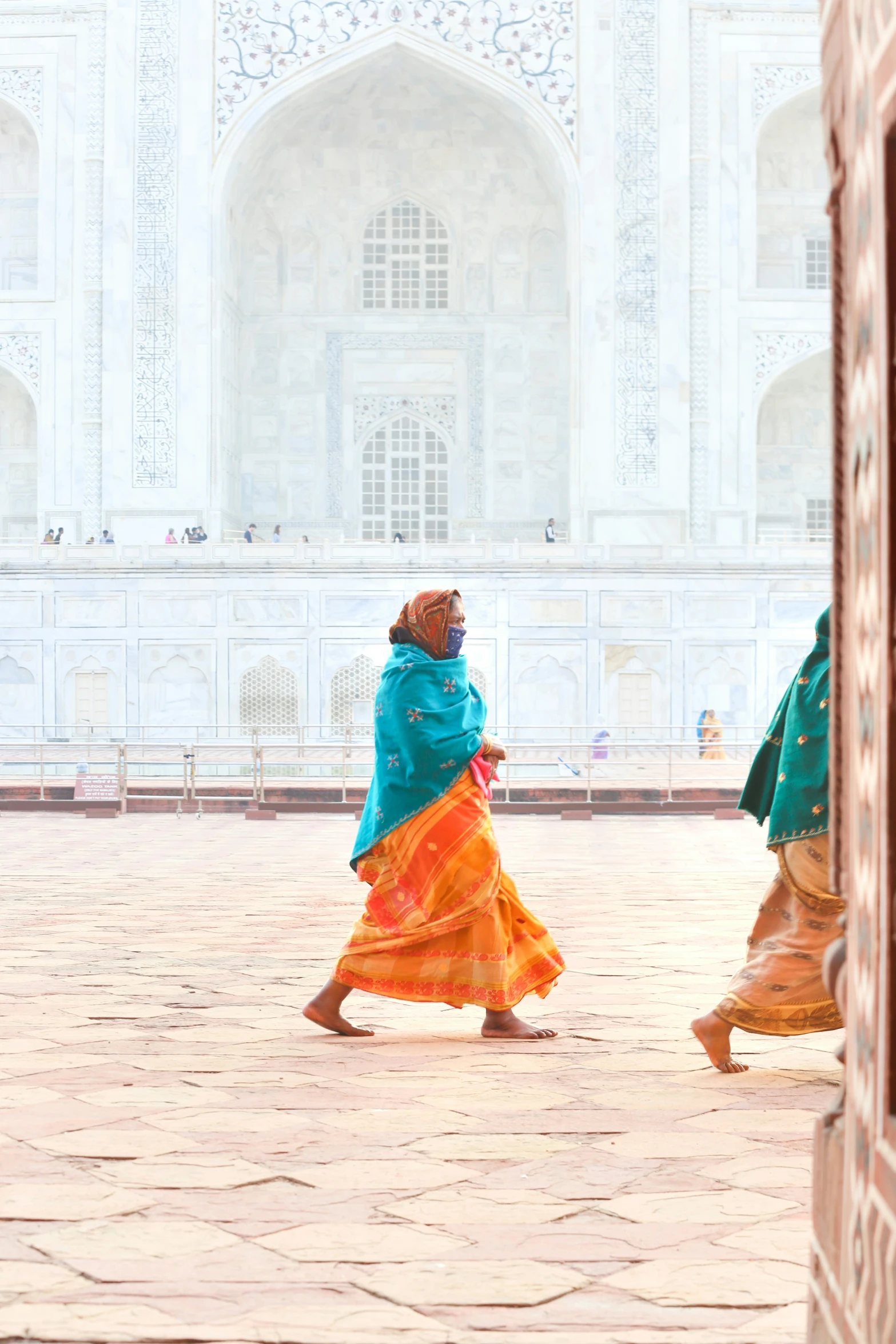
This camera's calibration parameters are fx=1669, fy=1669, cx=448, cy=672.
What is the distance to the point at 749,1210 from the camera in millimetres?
2324

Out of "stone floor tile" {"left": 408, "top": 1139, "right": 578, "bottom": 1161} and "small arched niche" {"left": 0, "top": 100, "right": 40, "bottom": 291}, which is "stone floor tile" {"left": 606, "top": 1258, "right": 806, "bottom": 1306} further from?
"small arched niche" {"left": 0, "top": 100, "right": 40, "bottom": 291}

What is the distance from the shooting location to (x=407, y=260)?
24422mm

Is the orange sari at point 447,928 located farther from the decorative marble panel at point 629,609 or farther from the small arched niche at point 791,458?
the small arched niche at point 791,458

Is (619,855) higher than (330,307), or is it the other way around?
(330,307)

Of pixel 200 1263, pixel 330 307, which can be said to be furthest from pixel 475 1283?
pixel 330 307

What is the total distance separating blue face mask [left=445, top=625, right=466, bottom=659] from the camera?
12.8 ft

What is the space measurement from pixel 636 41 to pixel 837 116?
71.3ft

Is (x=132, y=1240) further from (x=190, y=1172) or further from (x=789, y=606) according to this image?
(x=789, y=606)

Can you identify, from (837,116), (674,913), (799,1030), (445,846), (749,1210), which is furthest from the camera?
(674,913)

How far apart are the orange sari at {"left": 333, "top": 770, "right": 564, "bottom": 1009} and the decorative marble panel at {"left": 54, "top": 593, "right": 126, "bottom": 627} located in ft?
50.1

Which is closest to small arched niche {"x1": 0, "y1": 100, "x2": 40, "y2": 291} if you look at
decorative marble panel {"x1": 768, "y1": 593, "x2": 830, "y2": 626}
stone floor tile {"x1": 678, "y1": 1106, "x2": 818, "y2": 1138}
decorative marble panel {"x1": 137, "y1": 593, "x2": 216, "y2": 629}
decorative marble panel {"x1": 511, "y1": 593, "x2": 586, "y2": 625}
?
decorative marble panel {"x1": 137, "y1": 593, "x2": 216, "y2": 629}

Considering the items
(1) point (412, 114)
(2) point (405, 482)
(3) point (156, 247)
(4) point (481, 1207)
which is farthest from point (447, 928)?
(1) point (412, 114)

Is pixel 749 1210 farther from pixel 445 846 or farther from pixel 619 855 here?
pixel 619 855

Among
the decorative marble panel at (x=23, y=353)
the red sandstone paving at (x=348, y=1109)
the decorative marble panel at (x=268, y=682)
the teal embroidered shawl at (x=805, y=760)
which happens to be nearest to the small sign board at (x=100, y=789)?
the decorative marble panel at (x=268, y=682)
